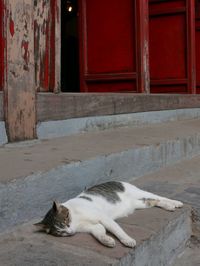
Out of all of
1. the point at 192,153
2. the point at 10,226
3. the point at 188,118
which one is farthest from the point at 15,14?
the point at 188,118

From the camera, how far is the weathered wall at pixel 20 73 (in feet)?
9.64

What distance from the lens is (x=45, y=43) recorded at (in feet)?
11.9

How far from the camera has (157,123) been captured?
5.43 meters

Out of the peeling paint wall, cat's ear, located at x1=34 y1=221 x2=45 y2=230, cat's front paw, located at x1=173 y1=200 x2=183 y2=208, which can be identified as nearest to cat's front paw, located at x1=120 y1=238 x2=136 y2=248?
cat's ear, located at x1=34 y1=221 x2=45 y2=230

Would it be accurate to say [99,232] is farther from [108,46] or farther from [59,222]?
[108,46]

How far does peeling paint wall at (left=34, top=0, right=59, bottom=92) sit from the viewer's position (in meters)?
3.56

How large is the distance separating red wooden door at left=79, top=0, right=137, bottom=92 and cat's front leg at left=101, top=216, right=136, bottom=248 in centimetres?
390

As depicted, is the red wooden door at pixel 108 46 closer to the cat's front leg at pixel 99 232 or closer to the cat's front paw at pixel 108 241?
the cat's front leg at pixel 99 232

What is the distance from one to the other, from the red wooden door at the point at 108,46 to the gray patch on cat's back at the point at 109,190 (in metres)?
3.38

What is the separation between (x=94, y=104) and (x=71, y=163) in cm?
170

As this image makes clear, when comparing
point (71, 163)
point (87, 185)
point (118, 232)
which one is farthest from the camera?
point (87, 185)

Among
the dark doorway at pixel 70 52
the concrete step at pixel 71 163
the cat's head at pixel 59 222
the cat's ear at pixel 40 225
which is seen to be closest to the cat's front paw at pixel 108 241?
the cat's head at pixel 59 222

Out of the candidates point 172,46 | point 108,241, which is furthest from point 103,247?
point 172,46

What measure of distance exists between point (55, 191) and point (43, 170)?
153 mm
